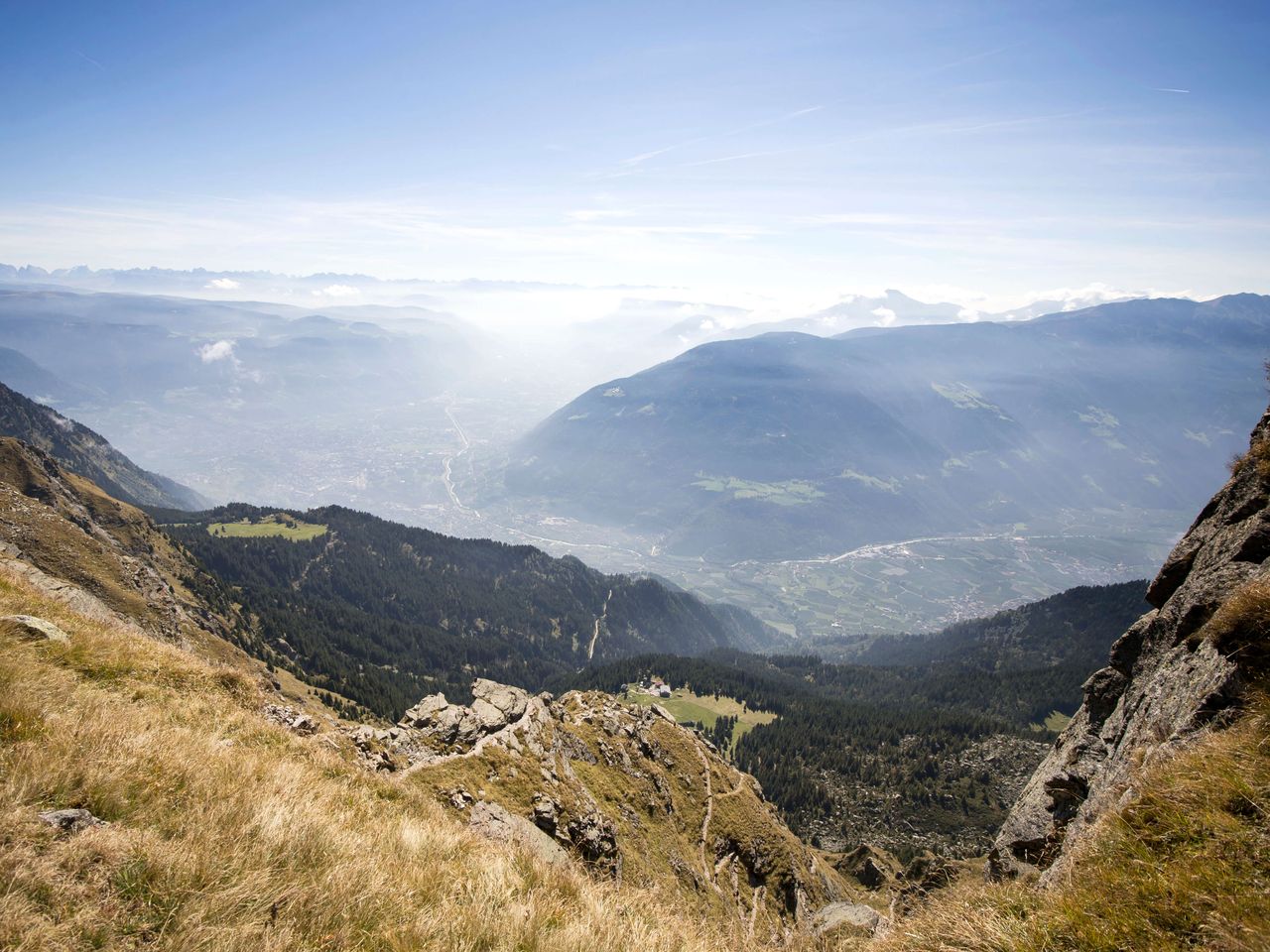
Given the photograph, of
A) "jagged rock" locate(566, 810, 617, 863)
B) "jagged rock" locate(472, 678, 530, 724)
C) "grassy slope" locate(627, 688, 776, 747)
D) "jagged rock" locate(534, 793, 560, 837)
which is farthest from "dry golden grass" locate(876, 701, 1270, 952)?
"grassy slope" locate(627, 688, 776, 747)

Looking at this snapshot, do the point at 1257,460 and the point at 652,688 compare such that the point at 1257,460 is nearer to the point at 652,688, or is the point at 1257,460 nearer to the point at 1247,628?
the point at 1247,628

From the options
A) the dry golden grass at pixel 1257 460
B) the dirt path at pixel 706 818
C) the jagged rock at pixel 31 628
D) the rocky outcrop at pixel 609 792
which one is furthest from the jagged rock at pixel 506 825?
the dirt path at pixel 706 818

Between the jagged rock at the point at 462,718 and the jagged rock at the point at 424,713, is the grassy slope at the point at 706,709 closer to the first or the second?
the jagged rock at the point at 462,718

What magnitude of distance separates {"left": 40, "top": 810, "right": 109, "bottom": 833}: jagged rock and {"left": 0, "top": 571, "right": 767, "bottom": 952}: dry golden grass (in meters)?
0.13

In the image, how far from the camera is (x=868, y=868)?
227 ft

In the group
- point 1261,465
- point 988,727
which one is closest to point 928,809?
point 988,727

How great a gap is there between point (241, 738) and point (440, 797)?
951 cm

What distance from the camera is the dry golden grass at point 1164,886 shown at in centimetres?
555

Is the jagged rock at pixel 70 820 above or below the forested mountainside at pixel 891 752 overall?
above

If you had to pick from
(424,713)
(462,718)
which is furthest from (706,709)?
(424,713)

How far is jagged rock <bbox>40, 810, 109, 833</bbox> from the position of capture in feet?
18.4

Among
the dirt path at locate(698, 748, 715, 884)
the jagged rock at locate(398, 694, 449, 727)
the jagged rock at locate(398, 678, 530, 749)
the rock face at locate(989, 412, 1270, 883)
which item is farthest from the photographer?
the dirt path at locate(698, 748, 715, 884)

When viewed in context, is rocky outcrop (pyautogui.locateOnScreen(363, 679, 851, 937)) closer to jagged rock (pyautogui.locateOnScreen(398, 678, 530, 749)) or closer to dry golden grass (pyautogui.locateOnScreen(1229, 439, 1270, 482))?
jagged rock (pyautogui.locateOnScreen(398, 678, 530, 749))

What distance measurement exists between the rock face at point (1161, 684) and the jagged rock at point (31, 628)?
20.2 m
